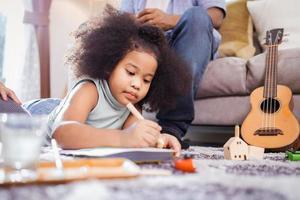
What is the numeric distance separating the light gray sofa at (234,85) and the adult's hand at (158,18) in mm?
314

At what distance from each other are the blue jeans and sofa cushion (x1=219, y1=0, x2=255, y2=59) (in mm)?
576

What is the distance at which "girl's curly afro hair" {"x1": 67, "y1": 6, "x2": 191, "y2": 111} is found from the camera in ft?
3.59

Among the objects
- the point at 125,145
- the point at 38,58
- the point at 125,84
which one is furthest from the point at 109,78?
the point at 38,58

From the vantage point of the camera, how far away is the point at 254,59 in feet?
5.15

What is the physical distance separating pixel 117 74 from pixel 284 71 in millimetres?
748

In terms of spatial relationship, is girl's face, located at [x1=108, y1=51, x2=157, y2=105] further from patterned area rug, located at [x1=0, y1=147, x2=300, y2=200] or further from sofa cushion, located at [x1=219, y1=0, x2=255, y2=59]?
sofa cushion, located at [x1=219, y1=0, x2=255, y2=59]

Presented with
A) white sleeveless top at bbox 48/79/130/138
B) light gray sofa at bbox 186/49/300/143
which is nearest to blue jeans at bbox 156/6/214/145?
white sleeveless top at bbox 48/79/130/138

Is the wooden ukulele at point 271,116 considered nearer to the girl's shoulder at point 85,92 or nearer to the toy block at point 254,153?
the toy block at point 254,153

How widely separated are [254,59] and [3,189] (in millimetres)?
1316

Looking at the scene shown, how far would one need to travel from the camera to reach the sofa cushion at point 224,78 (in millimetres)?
1560

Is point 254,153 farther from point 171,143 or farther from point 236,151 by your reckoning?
point 171,143

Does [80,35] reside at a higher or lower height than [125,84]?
higher

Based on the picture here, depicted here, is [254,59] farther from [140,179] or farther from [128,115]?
[140,179]

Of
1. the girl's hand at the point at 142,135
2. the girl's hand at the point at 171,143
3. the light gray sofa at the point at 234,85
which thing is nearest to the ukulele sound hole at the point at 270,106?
the light gray sofa at the point at 234,85
